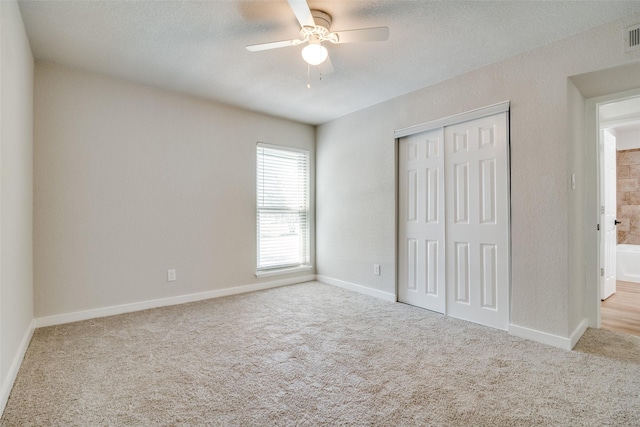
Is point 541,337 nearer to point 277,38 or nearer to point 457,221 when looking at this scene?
point 457,221

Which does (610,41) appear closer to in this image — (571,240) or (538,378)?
(571,240)

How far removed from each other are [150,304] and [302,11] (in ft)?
10.8

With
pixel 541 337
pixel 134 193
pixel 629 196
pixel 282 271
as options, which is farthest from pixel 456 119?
pixel 629 196

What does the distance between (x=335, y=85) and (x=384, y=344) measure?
2.66m

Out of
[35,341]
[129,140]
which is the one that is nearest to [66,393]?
[35,341]

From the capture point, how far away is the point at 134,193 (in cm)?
341

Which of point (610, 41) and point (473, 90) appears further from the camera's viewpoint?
point (473, 90)

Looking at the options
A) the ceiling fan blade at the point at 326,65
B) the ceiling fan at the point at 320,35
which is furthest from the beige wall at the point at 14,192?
the ceiling fan blade at the point at 326,65

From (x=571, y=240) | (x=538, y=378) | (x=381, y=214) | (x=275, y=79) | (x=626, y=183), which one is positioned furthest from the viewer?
(x=626, y=183)

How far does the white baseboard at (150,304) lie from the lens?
296 centimetres

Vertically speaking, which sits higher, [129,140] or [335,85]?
[335,85]

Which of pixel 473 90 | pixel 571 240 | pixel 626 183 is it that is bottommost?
pixel 571 240

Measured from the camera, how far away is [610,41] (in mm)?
2277

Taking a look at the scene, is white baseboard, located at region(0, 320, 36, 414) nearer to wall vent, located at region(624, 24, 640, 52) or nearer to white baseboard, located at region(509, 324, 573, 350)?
white baseboard, located at region(509, 324, 573, 350)
